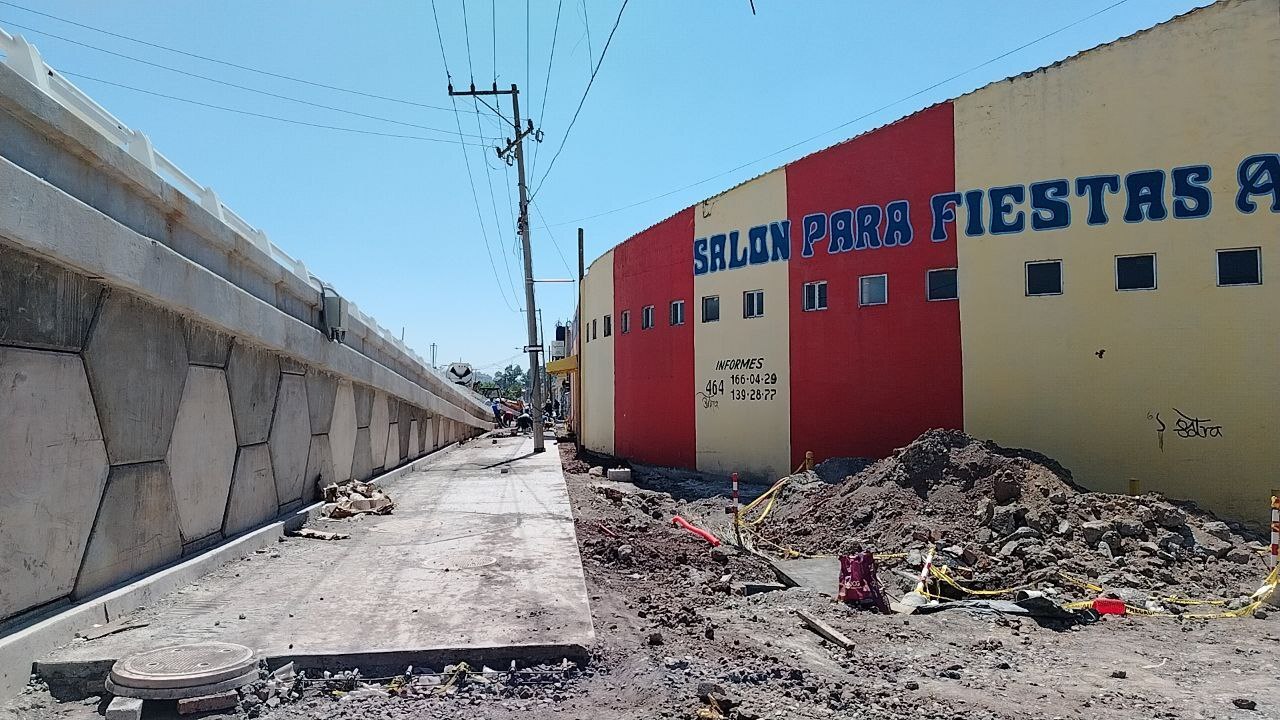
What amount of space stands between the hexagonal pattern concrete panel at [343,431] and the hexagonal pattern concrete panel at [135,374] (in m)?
4.92

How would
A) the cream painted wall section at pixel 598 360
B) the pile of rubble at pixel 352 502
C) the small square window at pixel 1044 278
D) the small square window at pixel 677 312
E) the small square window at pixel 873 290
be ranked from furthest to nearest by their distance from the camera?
the cream painted wall section at pixel 598 360 < the small square window at pixel 677 312 < the small square window at pixel 873 290 < the small square window at pixel 1044 278 < the pile of rubble at pixel 352 502

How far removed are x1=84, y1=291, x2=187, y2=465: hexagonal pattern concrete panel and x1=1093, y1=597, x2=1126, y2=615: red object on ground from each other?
27.4 feet

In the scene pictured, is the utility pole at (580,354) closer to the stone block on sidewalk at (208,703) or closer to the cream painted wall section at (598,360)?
the cream painted wall section at (598,360)

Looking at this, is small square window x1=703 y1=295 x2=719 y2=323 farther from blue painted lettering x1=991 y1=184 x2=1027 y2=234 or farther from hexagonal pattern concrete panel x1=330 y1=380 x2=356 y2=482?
hexagonal pattern concrete panel x1=330 y1=380 x2=356 y2=482

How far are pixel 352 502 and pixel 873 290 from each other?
10.4 meters

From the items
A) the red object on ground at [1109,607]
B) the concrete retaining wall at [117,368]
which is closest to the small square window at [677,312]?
the concrete retaining wall at [117,368]

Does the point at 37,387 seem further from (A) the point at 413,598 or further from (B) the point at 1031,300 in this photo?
(B) the point at 1031,300

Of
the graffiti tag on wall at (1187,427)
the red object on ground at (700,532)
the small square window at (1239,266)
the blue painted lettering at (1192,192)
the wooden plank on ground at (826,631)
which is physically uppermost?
the blue painted lettering at (1192,192)

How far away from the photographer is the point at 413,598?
240 inches

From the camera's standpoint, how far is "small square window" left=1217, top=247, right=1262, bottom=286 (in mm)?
11977

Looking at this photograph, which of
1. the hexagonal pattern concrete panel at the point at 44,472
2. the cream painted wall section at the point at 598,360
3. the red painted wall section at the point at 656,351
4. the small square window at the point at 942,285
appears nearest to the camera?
the hexagonal pattern concrete panel at the point at 44,472

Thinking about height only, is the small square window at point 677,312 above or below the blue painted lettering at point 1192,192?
below

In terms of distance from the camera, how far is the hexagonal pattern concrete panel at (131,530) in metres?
5.24

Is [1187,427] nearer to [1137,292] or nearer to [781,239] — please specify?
[1137,292]
